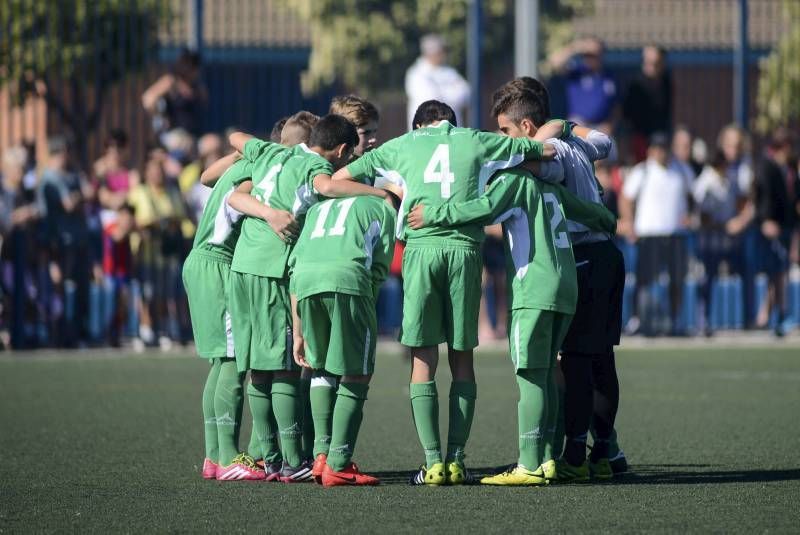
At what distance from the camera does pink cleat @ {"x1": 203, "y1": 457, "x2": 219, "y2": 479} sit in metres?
7.55

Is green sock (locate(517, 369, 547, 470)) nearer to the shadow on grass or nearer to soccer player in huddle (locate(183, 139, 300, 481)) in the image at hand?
the shadow on grass

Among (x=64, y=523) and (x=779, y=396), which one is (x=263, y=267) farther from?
(x=779, y=396)

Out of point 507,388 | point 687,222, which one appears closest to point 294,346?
point 507,388

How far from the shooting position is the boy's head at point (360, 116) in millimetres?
7699

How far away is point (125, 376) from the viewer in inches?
507

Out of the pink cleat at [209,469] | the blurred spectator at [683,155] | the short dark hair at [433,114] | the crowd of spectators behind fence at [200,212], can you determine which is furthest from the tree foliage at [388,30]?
the pink cleat at [209,469]

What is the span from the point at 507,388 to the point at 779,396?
81.0 inches

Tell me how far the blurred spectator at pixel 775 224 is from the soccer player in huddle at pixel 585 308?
9.04 meters

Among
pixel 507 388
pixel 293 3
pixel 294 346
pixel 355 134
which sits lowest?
pixel 507 388

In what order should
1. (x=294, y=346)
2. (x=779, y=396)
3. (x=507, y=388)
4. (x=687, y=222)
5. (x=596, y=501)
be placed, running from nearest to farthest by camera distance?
(x=596, y=501) → (x=294, y=346) → (x=779, y=396) → (x=507, y=388) → (x=687, y=222)

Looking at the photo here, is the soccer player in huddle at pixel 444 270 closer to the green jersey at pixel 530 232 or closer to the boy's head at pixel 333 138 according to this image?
the green jersey at pixel 530 232

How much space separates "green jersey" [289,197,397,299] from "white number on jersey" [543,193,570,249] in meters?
0.72

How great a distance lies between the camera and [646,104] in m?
16.9

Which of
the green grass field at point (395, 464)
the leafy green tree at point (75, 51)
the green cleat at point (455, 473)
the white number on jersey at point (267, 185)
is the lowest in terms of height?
the green grass field at point (395, 464)
